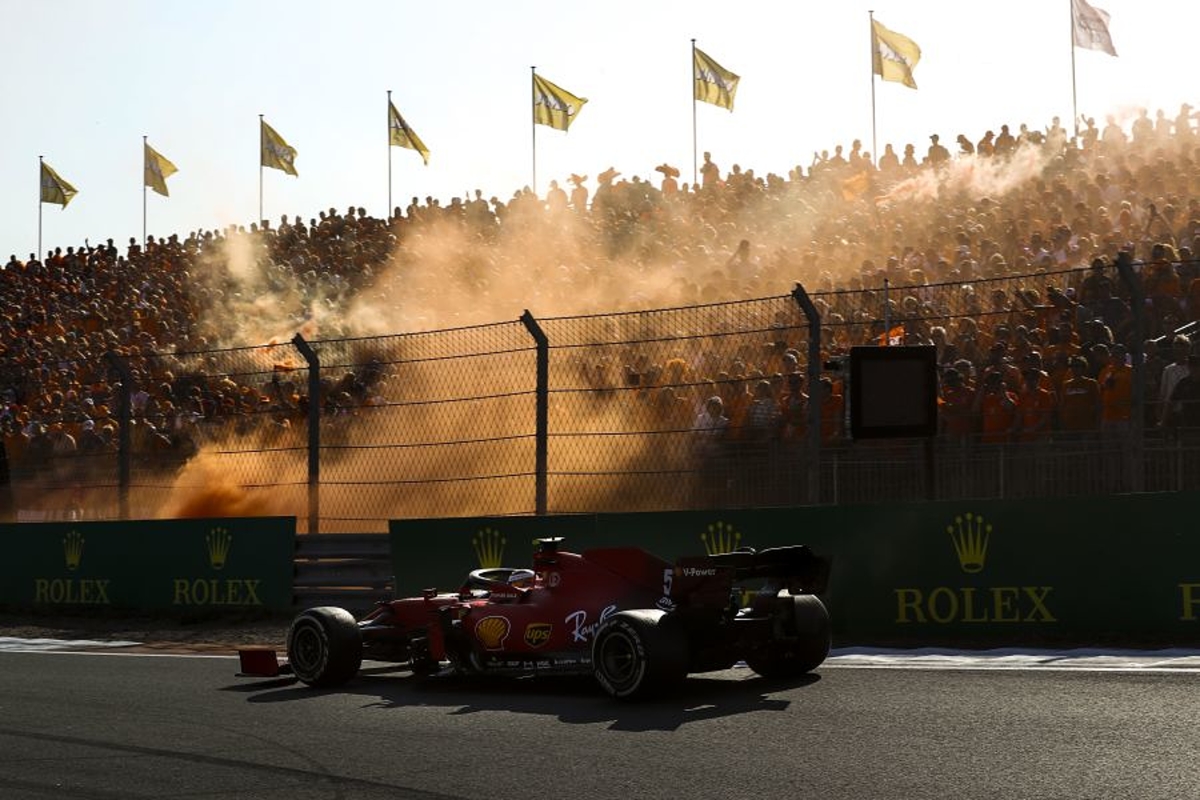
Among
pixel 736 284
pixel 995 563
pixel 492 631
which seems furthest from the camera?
pixel 736 284

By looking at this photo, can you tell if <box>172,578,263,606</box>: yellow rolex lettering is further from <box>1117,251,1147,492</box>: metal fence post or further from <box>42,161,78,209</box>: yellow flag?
<box>42,161,78,209</box>: yellow flag

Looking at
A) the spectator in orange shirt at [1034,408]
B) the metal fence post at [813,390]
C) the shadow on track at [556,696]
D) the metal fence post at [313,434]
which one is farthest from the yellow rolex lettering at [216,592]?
the spectator in orange shirt at [1034,408]

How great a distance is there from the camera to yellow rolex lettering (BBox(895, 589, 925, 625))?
41.1ft

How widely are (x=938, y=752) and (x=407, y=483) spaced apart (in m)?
9.85

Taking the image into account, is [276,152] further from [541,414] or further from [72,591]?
[541,414]

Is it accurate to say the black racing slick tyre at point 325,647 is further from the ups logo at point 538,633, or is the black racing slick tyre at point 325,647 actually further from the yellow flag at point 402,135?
the yellow flag at point 402,135

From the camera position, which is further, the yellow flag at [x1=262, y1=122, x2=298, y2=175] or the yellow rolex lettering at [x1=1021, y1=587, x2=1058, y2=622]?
the yellow flag at [x1=262, y1=122, x2=298, y2=175]

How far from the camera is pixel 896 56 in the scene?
97.8 ft

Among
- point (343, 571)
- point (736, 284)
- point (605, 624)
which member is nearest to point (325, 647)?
point (605, 624)

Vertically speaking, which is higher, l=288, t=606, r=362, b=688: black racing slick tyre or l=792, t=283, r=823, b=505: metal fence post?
l=792, t=283, r=823, b=505: metal fence post

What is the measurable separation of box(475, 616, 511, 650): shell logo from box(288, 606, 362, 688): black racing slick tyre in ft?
3.26

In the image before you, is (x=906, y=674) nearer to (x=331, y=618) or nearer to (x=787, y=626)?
(x=787, y=626)

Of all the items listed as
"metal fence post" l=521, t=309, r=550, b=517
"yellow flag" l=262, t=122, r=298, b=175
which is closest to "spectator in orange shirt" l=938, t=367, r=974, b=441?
"metal fence post" l=521, t=309, r=550, b=517

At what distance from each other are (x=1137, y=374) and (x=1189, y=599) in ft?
6.62
